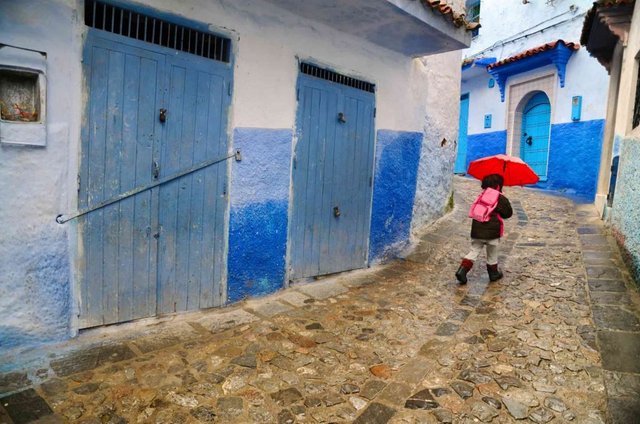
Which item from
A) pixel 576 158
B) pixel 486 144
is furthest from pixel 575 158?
pixel 486 144

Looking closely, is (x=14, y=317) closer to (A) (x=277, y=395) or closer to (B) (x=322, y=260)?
(A) (x=277, y=395)

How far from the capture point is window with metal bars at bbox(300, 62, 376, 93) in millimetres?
4892

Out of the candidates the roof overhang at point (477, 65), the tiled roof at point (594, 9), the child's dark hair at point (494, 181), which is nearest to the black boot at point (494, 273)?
the child's dark hair at point (494, 181)

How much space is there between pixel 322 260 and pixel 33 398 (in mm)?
3295

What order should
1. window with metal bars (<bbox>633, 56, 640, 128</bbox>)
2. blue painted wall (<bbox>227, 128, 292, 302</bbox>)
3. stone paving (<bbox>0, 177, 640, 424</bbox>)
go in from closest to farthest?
stone paving (<bbox>0, 177, 640, 424</bbox>) → blue painted wall (<bbox>227, 128, 292, 302</bbox>) → window with metal bars (<bbox>633, 56, 640, 128</bbox>)

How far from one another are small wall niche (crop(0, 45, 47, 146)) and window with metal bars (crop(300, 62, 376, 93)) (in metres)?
2.63

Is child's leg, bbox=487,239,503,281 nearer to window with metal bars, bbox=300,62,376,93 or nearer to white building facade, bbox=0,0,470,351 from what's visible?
white building facade, bbox=0,0,470,351

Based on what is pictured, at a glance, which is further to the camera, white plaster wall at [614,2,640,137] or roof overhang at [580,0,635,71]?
roof overhang at [580,0,635,71]

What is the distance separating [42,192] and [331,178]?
10.1ft

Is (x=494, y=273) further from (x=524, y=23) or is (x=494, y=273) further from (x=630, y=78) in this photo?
(x=524, y=23)

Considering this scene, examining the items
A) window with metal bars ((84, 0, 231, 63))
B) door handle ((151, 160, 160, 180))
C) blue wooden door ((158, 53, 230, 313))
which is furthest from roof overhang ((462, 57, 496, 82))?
door handle ((151, 160, 160, 180))

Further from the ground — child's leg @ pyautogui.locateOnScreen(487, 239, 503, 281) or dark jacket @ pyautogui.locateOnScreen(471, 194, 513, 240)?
dark jacket @ pyautogui.locateOnScreen(471, 194, 513, 240)

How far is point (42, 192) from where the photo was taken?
3.11m

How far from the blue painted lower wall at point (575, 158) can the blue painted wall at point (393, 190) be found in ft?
17.4
